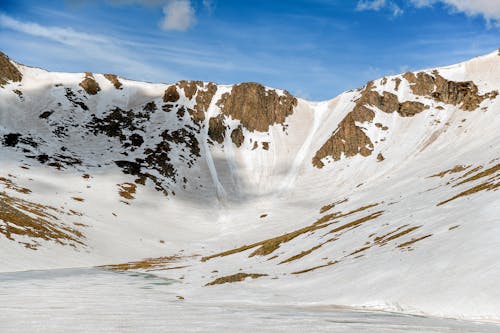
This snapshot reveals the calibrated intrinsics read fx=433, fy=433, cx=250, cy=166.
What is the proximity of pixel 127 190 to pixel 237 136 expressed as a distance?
68538 millimetres

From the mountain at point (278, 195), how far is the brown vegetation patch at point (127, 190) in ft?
2.73

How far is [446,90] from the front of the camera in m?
177

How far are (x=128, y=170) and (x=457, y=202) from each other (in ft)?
414

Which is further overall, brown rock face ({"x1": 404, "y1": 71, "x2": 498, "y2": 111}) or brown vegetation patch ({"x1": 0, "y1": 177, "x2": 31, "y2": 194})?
brown rock face ({"x1": 404, "y1": 71, "x2": 498, "y2": 111})

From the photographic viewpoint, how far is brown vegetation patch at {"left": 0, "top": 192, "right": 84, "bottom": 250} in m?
75.6

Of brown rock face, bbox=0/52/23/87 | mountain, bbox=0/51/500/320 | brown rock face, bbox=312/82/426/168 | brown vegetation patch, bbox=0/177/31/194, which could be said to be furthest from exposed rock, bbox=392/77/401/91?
brown rock face, bbox=0/52/23/87

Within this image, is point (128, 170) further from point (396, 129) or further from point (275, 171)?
point (396, 129)

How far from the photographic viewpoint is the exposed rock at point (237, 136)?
192m

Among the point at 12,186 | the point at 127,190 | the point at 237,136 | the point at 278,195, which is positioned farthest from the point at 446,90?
the point at 12,186

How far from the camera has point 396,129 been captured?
17062cm

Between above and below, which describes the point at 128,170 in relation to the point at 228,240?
above

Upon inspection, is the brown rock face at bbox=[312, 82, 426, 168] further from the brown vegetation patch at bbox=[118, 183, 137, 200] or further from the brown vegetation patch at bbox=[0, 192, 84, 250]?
the brown vegetation patch at bbox=[0, 192, 84, 250]

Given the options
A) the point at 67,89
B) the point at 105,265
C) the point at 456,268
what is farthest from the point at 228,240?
the point at 67,89

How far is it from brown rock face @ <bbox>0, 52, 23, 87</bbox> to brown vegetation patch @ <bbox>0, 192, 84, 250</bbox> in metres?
114
